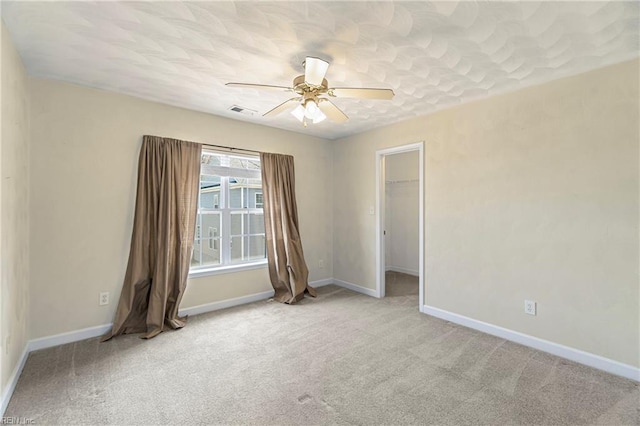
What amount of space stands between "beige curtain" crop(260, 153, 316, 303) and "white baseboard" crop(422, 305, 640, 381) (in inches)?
73.3

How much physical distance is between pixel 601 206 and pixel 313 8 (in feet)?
8.72

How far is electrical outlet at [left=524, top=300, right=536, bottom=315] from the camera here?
275 centimetres

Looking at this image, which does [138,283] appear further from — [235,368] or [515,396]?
[515,396]

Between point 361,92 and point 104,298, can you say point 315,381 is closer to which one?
point 361,92

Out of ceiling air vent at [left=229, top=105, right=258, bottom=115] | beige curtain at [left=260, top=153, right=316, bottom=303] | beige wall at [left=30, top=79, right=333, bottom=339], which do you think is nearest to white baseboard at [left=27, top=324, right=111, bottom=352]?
beige wall at [left=30, top=79, right=333, bottom=339]

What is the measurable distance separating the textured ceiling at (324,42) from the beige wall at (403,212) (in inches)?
110

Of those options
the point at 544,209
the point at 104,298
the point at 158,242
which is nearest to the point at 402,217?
the point at 544,209

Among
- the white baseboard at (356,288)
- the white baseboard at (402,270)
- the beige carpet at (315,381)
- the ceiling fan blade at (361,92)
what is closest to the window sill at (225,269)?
the beige carpet at (315,381)

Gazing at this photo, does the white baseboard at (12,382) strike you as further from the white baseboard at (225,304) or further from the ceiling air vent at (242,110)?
the ceiling air vent at (242,110)

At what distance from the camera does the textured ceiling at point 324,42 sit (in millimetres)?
1725

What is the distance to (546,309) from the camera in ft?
8.79

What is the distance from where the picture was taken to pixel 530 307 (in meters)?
2.77

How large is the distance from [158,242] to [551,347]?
3.89m

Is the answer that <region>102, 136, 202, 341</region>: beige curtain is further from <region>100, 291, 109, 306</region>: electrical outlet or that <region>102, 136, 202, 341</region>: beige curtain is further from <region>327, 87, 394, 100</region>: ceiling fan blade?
<region>327, 87, 394, 100</region>: ceiling fan blade
